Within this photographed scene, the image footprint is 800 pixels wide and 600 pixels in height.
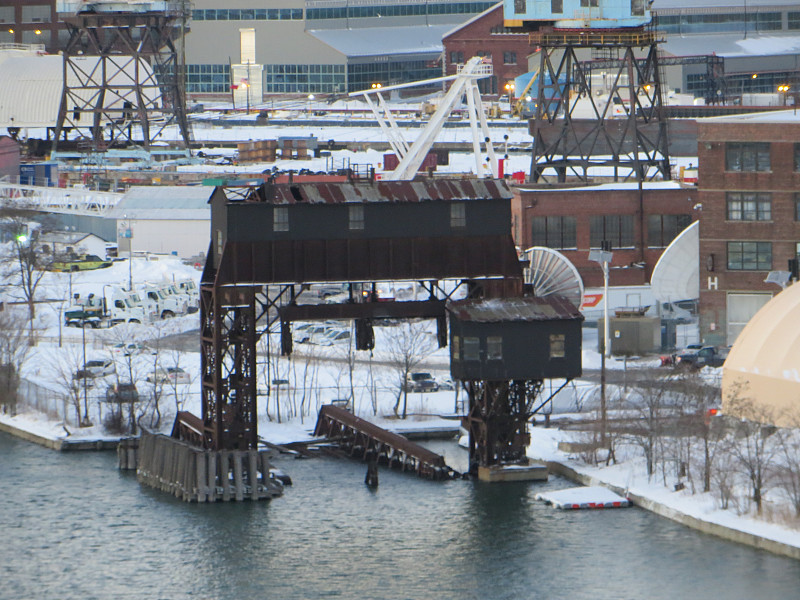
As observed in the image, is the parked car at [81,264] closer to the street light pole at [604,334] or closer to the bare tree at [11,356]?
the bare tree at [11,356]

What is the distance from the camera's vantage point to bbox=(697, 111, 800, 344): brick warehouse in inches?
2859

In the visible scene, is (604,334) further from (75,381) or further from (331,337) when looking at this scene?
(75,381)

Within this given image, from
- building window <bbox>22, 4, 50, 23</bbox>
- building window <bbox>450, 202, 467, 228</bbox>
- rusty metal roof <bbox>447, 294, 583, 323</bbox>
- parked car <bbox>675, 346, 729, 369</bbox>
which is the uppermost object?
building window <bbox>22, 4, 50, 23</bbox>

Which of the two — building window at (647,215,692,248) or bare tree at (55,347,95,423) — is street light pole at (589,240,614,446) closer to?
building window at (647,215,692,248)

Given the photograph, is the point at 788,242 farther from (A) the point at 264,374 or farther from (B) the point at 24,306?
(B) the point at 24,306

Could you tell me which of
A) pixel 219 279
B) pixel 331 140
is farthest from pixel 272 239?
pixel 331 140

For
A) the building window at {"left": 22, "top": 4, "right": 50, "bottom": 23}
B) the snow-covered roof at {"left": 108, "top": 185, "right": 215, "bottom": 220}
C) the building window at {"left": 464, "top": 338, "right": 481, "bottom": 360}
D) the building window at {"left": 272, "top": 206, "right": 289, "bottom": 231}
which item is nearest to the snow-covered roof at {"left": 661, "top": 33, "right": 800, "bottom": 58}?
the building window at {"left": 22, "top": 4, "right": 50, "bottom": 23}

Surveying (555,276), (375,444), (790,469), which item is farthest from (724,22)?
(790,469)

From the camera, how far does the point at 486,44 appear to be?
163000 millimetres

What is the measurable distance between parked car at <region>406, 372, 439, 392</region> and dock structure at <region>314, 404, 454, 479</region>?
18.3 feet

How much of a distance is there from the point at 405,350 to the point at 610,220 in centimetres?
1892

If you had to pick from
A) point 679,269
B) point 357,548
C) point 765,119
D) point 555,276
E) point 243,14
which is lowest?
point 357,548

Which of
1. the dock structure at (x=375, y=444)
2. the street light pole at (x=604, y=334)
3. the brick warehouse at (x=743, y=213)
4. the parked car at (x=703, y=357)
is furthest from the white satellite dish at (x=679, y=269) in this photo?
the dock structure at (x=375, y=444)

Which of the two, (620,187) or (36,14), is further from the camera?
(36,14)
